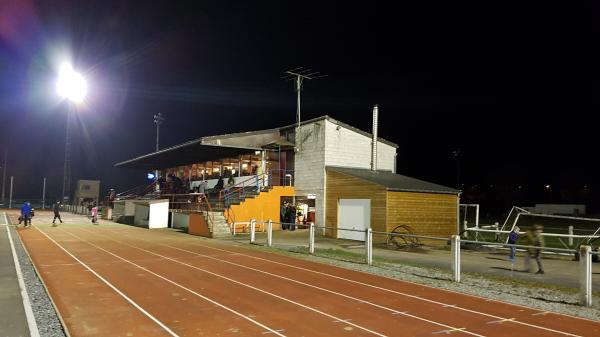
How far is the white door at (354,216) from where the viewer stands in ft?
79.8

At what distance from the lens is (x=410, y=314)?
8781 millimetres

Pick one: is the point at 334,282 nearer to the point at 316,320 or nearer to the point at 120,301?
the point at 316,320

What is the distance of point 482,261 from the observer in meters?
16.7

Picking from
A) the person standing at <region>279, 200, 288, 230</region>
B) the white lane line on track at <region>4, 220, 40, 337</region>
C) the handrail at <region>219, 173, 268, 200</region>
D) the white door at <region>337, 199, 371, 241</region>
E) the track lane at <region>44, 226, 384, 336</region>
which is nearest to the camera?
the white lane line on track at <region>4, 220, 40, 337</region>

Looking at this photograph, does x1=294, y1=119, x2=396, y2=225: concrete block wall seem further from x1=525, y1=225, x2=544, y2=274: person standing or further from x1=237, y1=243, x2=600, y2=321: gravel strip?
x1=525, y1=225, x2=544, y2=274: person standing

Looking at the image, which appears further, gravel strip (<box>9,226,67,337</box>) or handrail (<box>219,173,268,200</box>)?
handrail (<box>219,173,268,200</box>)

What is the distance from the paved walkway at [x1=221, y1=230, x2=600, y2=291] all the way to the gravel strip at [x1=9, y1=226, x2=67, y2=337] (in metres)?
10.3

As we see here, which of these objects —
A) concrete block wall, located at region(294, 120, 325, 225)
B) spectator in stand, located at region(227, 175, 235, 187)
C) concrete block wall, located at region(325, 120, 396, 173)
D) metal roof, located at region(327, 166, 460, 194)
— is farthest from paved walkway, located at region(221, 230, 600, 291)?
spectator in stand, located at region(227, 175, 235, 187)

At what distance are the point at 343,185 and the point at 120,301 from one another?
58.9ft

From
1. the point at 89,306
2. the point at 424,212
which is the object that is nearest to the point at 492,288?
the point at 89,306

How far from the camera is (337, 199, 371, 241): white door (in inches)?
958

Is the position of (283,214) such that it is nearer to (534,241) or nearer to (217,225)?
(217,225)

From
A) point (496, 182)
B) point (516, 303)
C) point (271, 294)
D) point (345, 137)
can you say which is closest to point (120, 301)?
point (271, 294)

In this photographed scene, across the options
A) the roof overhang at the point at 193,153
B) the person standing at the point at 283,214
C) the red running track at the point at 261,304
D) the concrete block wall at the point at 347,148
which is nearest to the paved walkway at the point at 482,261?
the red running track at the point at 261,304
